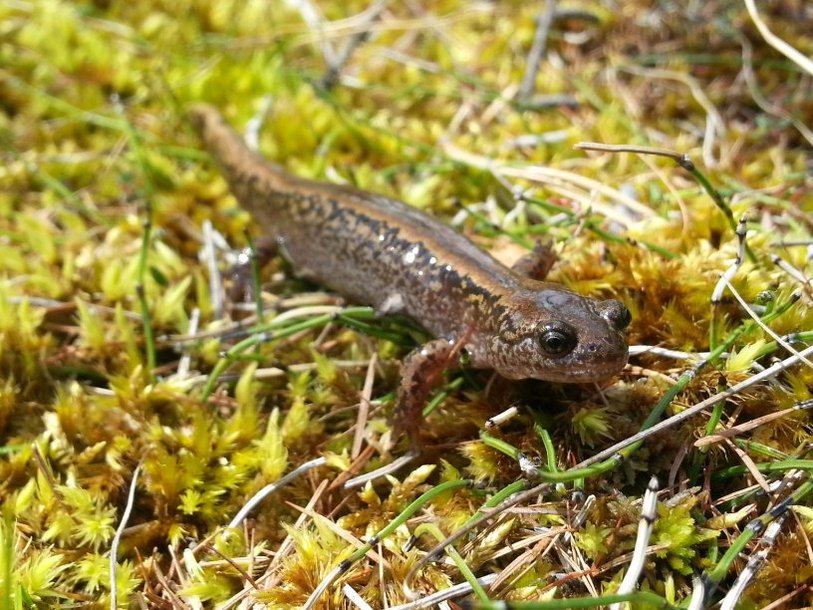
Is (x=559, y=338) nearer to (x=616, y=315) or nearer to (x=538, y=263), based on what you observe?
(x=616, y=315)

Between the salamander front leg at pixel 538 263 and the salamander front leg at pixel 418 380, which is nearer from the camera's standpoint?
the salamander front leg at pixel 418 380

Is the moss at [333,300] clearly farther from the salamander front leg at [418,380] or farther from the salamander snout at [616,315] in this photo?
the salamander snout at [616,315]

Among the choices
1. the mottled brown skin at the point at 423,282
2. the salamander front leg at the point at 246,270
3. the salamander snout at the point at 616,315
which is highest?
the salamander snout at the point at 616,315

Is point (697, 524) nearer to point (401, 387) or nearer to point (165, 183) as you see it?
point (401, 387)

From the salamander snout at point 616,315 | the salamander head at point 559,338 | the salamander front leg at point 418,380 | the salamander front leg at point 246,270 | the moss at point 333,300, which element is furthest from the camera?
the salamander front leg at point 246,270

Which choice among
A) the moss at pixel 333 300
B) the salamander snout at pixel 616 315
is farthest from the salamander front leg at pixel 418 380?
the salamander snout at pixel 616 315

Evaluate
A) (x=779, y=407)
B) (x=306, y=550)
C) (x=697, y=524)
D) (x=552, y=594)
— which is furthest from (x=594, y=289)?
(x=306, y=550)

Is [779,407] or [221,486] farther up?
[779,407]
